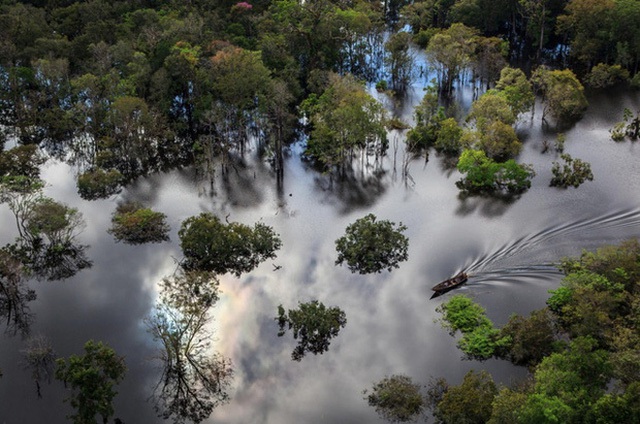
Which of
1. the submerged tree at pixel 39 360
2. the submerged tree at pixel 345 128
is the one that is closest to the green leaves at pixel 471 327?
the submerged tree at pixel 345 128

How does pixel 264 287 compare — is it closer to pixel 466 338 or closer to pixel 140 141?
pixel 466 338

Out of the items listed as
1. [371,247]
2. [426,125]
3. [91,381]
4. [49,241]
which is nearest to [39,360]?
[91,381]

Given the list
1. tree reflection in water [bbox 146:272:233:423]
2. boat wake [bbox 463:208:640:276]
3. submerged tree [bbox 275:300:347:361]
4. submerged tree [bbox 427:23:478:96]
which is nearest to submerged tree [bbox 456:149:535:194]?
boat wake [bbox 463:208:640:276]

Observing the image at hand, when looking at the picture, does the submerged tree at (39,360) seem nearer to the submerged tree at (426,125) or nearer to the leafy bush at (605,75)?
the submerged tree at (426,125)

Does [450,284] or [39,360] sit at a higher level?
[450,284]

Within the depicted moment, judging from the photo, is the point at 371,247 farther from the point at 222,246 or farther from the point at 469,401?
the point at 469,401
